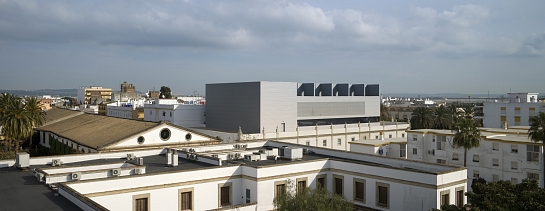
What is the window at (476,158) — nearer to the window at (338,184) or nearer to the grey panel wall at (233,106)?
the window at (338,184)

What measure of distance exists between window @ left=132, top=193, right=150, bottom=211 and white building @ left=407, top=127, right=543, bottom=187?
3483 centimetres

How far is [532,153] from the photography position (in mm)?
42219

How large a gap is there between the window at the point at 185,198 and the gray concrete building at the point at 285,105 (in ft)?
137

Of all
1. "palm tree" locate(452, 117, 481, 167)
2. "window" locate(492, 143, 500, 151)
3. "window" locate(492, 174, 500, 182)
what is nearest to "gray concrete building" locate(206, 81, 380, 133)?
"palm tree" locate(452, 117, 481, 167)

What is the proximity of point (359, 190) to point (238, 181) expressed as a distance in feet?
26.3

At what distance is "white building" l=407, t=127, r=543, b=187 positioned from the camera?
42.4 m

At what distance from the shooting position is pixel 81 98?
196250 mm

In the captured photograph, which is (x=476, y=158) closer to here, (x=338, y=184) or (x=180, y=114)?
(x=338, y=184)

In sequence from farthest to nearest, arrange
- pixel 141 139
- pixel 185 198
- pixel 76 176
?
pixel 141 139 → pixel 185 198 → pixel 76 176

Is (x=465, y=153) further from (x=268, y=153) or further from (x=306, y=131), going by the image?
(x=306, y=131)

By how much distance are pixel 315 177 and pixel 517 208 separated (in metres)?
13.1

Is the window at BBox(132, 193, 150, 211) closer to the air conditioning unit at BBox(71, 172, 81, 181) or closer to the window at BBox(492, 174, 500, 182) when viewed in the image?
the air conditioning unit at BBox(71, 172, 81, 181)

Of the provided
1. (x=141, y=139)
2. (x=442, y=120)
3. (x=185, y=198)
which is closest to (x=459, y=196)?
(x=185, y=198)

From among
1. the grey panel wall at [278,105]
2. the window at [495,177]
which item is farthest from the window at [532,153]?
the grey panel wall at [278,105]
